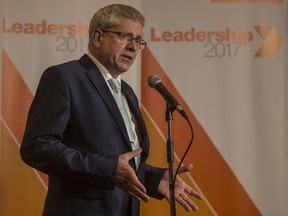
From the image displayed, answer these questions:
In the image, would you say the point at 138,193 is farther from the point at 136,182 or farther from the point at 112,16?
the point at 112,16

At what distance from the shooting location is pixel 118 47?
1.89m

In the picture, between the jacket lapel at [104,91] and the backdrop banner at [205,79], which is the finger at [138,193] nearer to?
the jacket lapel at [104,91]

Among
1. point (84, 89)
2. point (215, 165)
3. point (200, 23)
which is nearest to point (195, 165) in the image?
point (215, 165)

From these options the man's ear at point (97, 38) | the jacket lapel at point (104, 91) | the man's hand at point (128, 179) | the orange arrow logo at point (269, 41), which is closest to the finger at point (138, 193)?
the man's hand at point (128, 179)

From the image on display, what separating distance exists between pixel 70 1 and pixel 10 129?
104 centimetres

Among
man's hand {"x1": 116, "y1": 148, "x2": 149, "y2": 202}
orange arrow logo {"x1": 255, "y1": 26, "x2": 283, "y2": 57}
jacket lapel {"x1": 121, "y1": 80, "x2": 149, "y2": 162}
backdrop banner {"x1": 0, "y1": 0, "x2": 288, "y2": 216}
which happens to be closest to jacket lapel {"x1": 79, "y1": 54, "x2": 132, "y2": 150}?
jacket lapel {"x1": 121, "y1": 80, "x2": 149, "y2": 162}

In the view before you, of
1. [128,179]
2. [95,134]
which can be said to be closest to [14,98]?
[95,134]

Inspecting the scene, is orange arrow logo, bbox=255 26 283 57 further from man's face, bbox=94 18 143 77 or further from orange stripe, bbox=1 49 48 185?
orange stripe, bbox=1 49 48 185

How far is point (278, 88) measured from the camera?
10.5 ft

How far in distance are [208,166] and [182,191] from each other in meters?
1.37

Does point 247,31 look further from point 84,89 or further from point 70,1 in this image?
point 84,89

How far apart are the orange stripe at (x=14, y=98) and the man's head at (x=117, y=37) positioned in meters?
1.35

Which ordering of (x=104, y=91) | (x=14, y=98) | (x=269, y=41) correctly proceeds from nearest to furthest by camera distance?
(x=104, y=91) → (x=14, y=98) → (x=269, y=41)

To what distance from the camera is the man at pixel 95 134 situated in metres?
1.51
